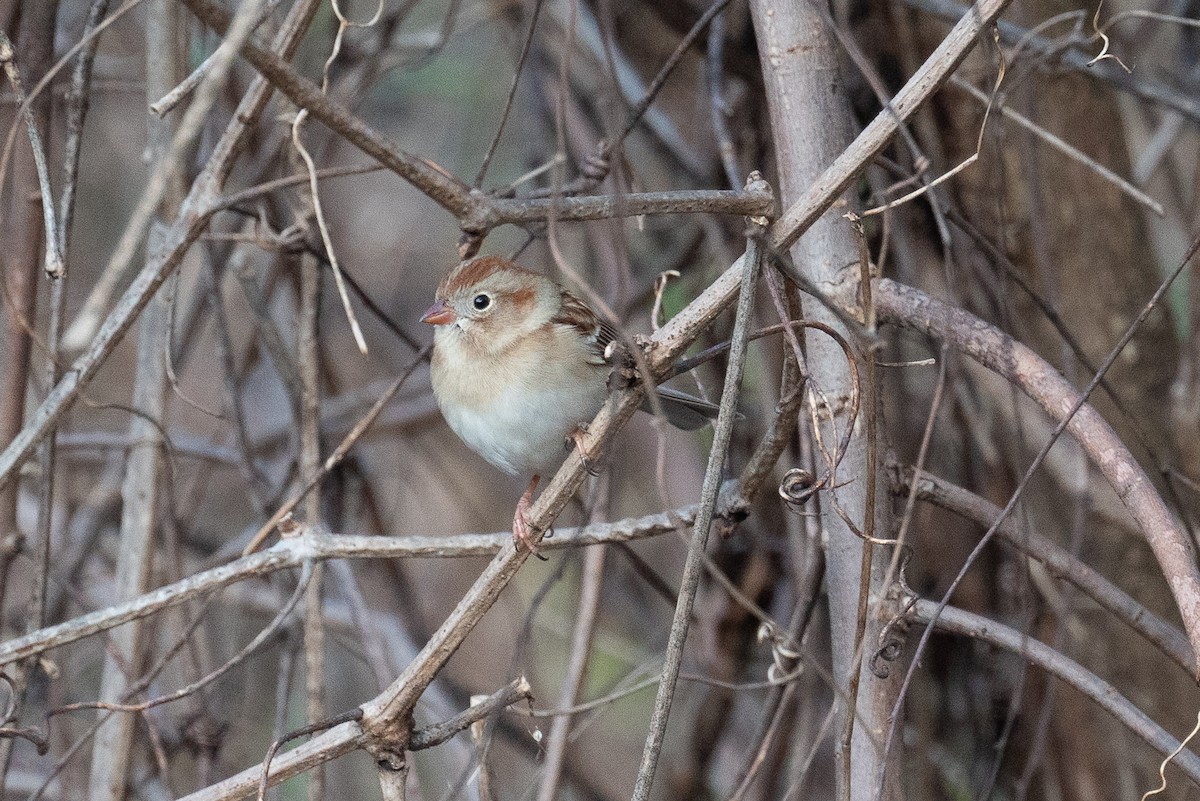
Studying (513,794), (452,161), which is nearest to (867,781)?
(513,794)

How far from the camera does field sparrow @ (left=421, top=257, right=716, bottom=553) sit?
267cm

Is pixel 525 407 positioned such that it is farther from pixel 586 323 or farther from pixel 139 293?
pixel 139 293

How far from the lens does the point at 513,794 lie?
4.63 m

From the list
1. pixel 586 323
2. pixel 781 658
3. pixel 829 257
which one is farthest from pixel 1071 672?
pixel 586 323

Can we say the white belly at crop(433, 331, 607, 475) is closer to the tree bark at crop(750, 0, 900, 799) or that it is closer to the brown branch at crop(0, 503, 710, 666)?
the brown branch at crop(0, 503, 710, 666)

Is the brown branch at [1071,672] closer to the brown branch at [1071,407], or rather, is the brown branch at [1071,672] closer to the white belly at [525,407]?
the brown branch at [1071,407]

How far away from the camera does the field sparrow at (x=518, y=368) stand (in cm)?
267

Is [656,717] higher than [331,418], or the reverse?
[331,418]

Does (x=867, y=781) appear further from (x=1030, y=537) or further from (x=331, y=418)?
(x=331, y=418)

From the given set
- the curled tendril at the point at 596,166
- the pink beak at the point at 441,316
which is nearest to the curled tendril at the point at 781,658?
the curled tendril at the point at 596,166

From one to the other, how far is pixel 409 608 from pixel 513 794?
1.15 metres

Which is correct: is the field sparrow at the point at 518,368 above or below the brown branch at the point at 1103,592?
above

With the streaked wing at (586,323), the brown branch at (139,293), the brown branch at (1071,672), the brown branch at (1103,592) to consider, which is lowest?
the brown branch at (1071,672)

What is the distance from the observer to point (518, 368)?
2719 millimetres
